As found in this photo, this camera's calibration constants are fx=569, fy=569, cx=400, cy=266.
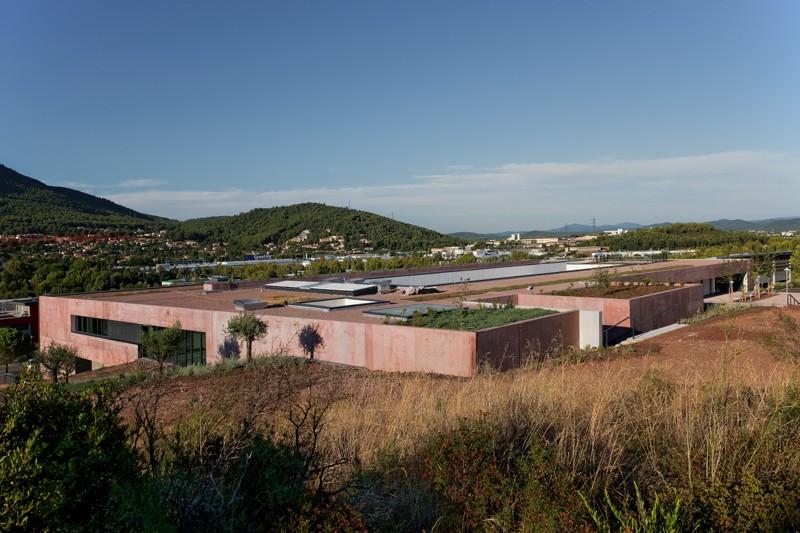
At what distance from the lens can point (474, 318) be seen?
1437 centimetres

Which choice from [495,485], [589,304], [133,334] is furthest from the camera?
[133,334]

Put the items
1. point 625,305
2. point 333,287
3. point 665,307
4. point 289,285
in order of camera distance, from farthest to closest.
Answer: point 289,285 < point 333,287 < point 665,307 < point 625,305

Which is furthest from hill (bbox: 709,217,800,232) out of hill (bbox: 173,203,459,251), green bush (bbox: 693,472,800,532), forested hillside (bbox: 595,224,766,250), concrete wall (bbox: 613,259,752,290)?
green bush (bbox: 693,472,800,532)

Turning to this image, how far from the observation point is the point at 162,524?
2469mm

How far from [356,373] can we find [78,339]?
15799mm

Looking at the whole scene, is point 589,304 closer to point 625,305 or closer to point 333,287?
point 625,305

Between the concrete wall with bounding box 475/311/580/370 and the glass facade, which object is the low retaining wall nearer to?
the concrete wall with bounding box 475/311/580/370

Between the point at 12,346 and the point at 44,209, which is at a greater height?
the point at 44,209

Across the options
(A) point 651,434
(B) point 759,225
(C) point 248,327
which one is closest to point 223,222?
(C) point 248,327

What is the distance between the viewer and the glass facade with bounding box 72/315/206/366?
18.1 m

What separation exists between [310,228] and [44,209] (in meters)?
31.8

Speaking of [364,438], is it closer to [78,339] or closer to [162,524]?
[162,524]

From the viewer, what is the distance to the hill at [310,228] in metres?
71.9

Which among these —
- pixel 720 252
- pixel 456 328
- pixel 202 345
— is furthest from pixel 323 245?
pixel 456 328
